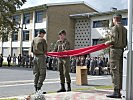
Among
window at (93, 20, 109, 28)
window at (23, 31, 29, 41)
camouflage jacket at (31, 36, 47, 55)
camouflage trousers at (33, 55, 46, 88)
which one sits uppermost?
window at (93, 20, 109, 28)

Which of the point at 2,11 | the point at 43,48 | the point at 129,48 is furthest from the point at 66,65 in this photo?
the point at 2,11

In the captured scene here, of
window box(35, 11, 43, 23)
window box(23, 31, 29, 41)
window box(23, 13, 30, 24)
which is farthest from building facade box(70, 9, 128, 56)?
window box(23, 31, 29, 41)

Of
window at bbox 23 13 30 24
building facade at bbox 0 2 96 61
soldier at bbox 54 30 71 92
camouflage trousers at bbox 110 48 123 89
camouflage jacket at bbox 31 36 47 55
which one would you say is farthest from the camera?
window at bbox 23 13 30 24

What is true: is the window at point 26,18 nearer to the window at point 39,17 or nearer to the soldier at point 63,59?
the window at point 39,17

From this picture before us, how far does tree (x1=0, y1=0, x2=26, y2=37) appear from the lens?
40.3 meters

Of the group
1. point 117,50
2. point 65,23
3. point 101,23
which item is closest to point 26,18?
point 65,23

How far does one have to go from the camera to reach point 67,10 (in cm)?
4594

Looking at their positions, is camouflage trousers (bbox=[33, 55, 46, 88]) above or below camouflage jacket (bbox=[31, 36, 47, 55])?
below

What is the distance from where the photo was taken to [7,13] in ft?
134

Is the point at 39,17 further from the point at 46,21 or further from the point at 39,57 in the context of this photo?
the point at 39,57

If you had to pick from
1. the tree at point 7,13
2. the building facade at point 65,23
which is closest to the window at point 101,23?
the building facade at point 65,23

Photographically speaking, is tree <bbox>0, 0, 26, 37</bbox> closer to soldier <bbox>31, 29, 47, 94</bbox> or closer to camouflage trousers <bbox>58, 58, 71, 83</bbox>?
camouflage trousers <bbox>58, 58, 71, 83</bbox>

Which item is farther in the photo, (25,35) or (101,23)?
(25,35)

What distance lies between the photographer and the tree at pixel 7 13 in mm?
40344
